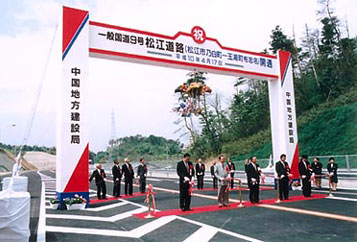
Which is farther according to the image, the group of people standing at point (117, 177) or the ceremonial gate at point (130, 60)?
the group of people standing at point (117, 177)

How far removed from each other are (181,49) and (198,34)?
3.69 ft

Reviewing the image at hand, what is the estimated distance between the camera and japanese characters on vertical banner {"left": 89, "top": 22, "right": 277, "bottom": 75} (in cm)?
1144

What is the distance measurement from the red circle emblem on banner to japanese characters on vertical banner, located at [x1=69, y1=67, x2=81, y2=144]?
5.16 metres

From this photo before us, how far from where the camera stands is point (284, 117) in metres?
15.0

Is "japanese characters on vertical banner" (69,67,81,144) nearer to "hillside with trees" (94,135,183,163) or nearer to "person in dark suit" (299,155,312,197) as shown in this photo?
"person in dark suit" (299,155,312,197)

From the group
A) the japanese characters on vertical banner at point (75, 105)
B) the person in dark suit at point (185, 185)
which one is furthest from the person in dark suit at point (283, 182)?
the japanese characters on vertical banner at point (75, 105)

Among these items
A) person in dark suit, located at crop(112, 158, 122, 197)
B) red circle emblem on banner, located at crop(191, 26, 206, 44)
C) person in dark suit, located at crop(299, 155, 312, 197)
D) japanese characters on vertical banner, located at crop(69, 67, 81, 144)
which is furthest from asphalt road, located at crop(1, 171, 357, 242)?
red circle emblem on banner, located at crop(191, 26, 206, 44)

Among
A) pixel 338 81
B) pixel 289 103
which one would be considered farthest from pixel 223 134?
pixel 289 103

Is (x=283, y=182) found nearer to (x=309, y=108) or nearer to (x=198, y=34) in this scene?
(x=198, y=34)

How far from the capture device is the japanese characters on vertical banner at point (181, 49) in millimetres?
11438

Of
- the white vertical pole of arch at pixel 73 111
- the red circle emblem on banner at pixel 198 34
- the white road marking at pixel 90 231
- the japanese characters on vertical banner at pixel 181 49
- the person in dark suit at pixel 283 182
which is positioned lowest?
the white road marking at pixel 90 231

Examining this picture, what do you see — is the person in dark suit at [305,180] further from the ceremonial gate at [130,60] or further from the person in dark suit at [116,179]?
the person in dark suit at [116,179]

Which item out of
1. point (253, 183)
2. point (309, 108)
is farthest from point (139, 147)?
point (253, 183)

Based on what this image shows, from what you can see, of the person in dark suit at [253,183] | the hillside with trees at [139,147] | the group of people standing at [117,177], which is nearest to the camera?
the person in dark suit at [253,183]
